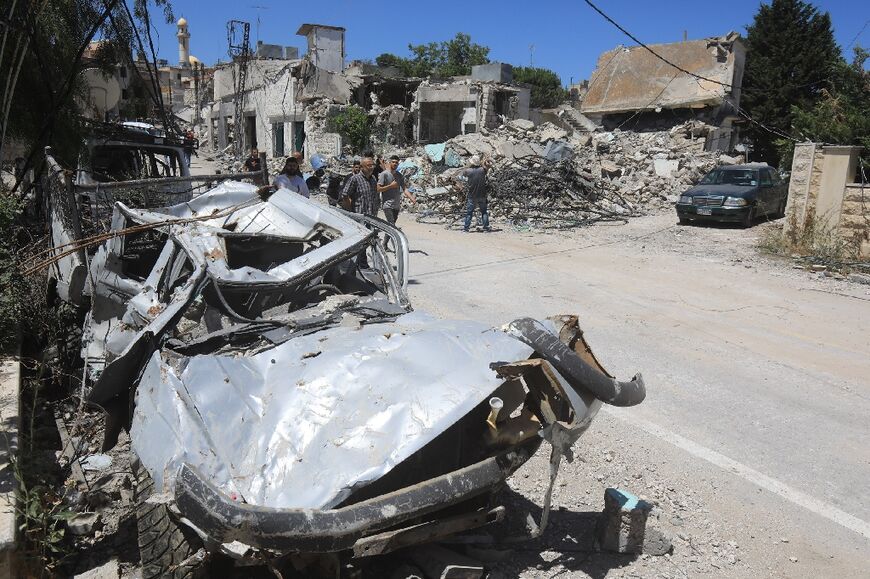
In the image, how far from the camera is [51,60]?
9.88 metres

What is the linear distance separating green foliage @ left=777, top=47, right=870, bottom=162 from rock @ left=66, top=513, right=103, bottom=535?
49.2ft

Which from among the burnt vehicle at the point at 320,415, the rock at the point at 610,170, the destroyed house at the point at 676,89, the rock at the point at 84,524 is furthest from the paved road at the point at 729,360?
the destroyed house at the point at 676,89

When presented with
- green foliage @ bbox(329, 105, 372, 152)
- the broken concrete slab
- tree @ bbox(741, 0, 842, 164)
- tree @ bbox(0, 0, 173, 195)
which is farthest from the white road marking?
tree @ bbox(741, 0, 842, 164)

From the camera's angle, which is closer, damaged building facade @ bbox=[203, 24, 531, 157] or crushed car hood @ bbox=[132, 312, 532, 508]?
crushed car hood @ bbox=[132, 312, 532, 508]

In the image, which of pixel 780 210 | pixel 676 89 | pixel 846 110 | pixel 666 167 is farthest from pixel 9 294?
pixel 676 89

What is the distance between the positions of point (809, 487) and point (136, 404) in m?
4.08

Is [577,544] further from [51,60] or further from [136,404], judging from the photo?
[51,60]

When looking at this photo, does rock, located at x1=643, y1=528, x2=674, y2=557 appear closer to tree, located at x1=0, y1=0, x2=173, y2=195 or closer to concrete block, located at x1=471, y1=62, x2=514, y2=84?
tree, located at x1=0, y1=0, x2=173, y2=195

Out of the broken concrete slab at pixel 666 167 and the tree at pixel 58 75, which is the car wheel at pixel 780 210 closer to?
the broken concrete slab at pixel 666 167

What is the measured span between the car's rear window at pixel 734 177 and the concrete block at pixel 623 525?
585 inches

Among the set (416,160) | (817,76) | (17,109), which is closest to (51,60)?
(17,109)

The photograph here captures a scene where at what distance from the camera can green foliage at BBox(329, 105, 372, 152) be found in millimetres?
28016

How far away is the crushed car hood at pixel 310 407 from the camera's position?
2518 mm

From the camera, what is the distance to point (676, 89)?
96.6 ft
